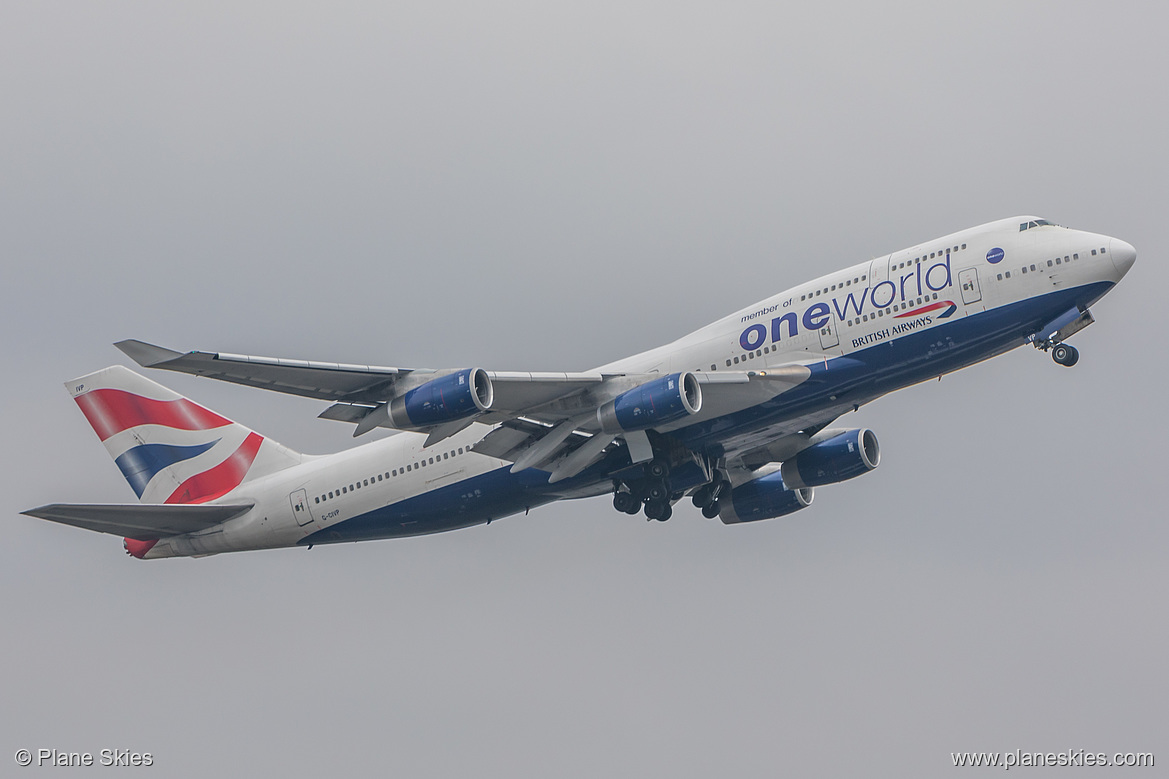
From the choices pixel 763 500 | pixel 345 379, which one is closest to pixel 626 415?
pixel 345 379

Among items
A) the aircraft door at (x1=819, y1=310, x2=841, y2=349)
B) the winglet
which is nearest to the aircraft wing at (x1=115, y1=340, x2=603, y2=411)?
the winglet

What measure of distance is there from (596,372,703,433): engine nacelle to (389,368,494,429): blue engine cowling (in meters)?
3.67

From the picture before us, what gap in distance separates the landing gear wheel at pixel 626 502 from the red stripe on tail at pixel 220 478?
12982 mm

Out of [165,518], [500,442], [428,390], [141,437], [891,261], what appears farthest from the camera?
[141,437]

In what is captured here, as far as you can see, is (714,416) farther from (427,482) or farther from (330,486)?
(330,486)

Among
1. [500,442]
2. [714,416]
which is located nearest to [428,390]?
[500,442]

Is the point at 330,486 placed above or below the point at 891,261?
below

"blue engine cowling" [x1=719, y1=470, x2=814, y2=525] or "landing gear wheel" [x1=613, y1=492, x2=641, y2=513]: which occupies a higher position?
"landing gear wheel" [x1=613, y1=492, x2=641, y2=513]

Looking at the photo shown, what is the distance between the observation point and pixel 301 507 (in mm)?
40125

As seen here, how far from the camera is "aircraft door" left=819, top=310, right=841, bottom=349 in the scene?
33.4 m

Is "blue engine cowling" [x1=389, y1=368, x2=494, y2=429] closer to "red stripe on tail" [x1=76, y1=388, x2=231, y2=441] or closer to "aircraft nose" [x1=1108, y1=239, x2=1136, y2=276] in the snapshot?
"red stripe on tail" [x1=76, y1=388, x2=231, y2=441]

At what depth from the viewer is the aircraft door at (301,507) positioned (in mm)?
40062

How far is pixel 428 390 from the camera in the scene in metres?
31.6

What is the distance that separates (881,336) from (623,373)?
7.76m
